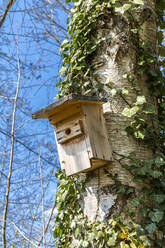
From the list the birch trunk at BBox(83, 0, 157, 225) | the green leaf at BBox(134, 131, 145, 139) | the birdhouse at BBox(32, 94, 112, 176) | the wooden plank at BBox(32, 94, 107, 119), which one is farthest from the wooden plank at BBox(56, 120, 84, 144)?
the green leaf at BBox(134, 131, 145, 139)

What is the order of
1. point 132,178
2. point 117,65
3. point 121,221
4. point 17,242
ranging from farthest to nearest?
point 17,242 < point 117,65 < point 132,178 < point 121,221

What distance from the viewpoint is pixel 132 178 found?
168 cm

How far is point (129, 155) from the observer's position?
1719mm

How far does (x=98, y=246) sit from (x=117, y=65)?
1.07m

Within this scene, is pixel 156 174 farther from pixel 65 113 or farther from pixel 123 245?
pixel 65 113

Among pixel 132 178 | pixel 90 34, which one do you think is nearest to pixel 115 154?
pixel 132 178

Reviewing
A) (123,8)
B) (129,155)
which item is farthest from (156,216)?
(123,8)

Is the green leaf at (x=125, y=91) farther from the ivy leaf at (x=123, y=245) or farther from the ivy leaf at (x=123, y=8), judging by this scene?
the ivy leaf at (x=123, y=245)

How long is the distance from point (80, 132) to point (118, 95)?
37 cm

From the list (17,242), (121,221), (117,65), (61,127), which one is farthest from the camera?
(17,242)

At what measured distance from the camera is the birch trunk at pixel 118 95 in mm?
1656

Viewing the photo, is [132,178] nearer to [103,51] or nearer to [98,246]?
[98,246]

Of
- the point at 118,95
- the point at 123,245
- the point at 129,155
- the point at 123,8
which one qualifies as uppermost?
the point at 123,8

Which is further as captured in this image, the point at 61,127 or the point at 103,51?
the point at 103,51
